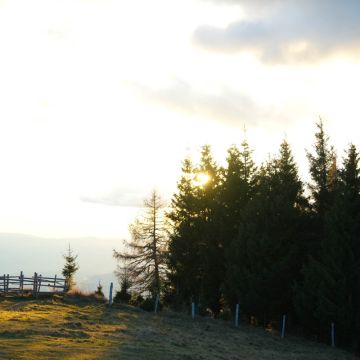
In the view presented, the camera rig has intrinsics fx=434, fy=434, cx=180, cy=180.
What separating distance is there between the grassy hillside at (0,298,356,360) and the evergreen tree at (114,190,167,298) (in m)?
11.1

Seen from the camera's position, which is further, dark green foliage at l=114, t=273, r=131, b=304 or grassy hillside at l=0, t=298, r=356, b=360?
dark green foliage at l=114, t=273, r=131, b=304

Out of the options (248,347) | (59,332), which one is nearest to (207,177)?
(248,347)

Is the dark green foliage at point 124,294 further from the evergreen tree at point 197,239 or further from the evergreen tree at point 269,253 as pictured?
the evergreen tree at point 269,253

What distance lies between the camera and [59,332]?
2195cm

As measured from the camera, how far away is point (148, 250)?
48.8 meters

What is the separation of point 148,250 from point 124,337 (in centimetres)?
2620

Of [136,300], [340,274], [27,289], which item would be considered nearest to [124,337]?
[340,274]

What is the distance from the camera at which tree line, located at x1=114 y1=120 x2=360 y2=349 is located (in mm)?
31453

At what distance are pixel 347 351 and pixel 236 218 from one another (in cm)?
1758

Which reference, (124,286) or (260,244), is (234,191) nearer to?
(260,244)

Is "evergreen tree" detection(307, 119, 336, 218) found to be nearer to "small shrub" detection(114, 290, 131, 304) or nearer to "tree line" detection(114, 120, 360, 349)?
"tree line" detection(114, 120, 360, 349)

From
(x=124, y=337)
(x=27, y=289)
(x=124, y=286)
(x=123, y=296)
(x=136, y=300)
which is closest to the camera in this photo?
(x=124, y=337)

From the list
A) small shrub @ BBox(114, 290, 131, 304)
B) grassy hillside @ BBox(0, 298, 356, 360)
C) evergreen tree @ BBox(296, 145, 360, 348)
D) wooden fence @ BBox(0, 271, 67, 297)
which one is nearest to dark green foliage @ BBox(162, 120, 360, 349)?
evergreen tree @ BBox(296, 145, 360, 348)

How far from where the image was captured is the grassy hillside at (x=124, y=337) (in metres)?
18.2
